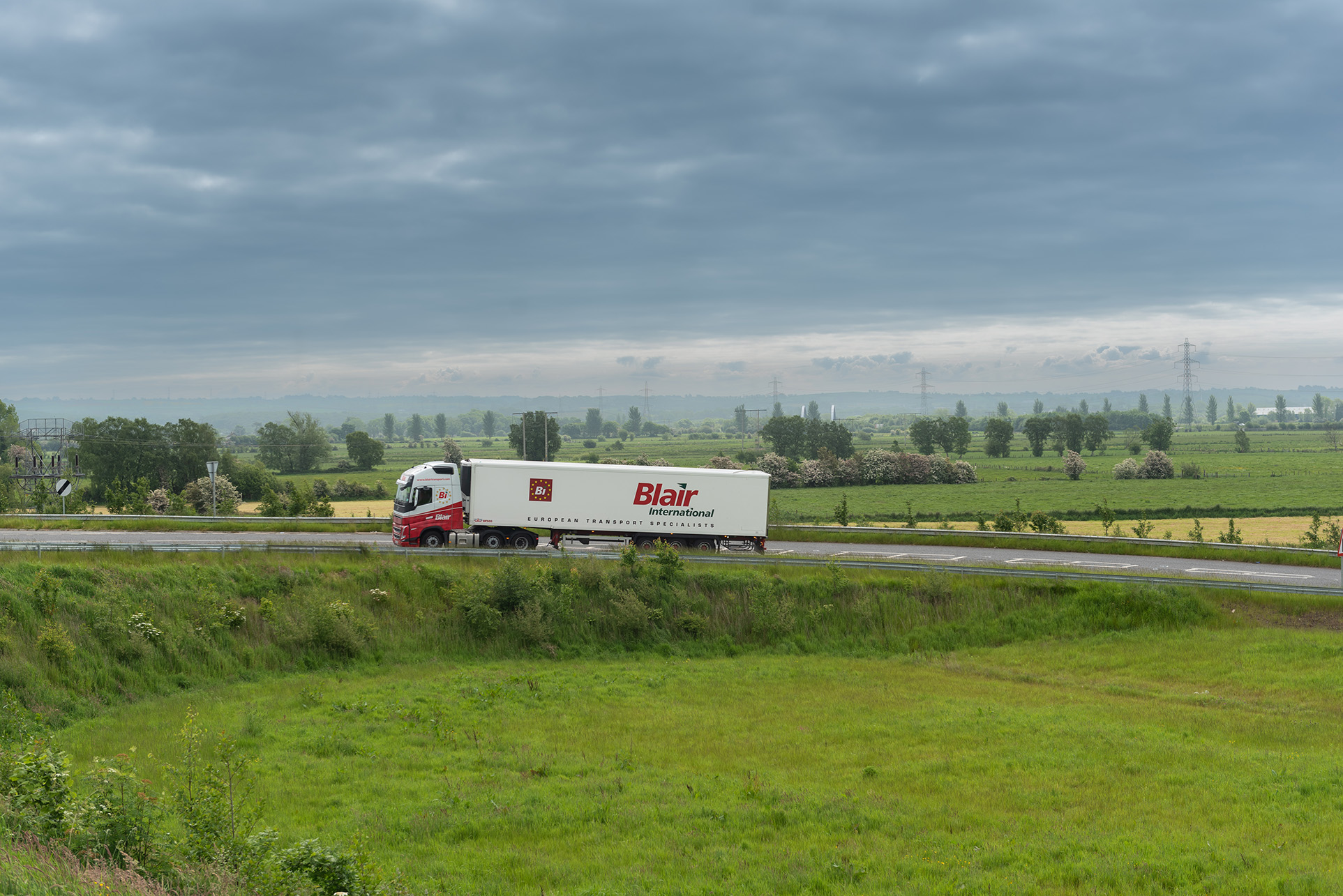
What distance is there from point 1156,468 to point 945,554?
102 meters

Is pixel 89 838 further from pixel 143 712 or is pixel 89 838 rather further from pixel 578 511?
pixel 578 511

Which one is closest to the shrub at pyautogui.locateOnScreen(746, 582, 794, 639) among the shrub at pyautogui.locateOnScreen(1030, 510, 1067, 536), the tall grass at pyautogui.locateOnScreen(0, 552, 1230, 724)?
the tall grass at pyautogui.locateOnScreen(0, 552, 1230, 724)

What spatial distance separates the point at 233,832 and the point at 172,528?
133 feet

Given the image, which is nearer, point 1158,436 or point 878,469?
point 878,469

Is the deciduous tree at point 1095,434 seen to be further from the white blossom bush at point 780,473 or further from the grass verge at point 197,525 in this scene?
the grass verge at point 197,525

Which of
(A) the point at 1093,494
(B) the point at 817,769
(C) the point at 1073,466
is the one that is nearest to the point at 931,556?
(B) the point at 817,769

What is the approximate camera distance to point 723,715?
22.9 metres

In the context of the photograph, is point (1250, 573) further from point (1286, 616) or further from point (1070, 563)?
point (1286, 616)

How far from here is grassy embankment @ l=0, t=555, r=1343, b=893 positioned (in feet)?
44.7

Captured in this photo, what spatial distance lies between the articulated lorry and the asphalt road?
1676 mm

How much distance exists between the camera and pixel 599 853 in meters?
13.8

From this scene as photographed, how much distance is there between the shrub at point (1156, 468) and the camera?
127625mm

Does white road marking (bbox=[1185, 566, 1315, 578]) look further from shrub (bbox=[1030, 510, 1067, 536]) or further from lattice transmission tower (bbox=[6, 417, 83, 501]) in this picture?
lattice transmission tower (bbox=[6, 417, 83, 501])

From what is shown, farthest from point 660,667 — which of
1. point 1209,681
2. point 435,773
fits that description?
point 1209,681
